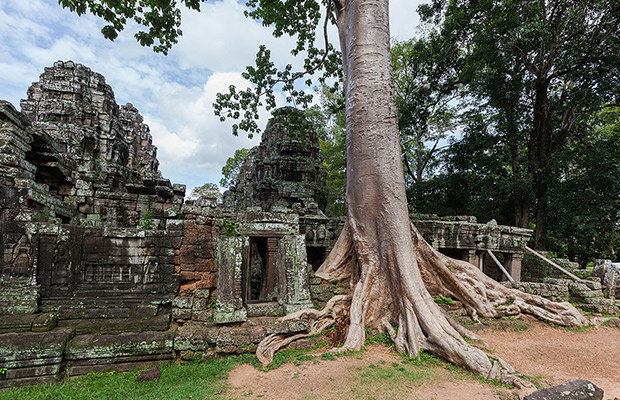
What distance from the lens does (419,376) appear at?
129 inches

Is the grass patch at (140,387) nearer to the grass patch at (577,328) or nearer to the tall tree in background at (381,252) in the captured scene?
the tall tree in background at (381,252)

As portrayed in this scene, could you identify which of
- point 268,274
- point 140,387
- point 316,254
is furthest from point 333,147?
point 140,387

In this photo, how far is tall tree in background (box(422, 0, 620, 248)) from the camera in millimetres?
9953

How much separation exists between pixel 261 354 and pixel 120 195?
6.08m

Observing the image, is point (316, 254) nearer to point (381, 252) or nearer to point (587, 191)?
point (381, 252)

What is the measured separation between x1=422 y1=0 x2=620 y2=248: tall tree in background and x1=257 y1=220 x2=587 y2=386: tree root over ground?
26.3ft

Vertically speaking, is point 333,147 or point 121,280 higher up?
point 333,147

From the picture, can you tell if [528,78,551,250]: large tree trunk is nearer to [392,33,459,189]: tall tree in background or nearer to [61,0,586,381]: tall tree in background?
[392,33,459,189]: tall tree in background

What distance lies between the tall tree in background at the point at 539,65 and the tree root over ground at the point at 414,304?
803 cm

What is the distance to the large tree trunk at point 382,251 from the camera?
14.7 feet

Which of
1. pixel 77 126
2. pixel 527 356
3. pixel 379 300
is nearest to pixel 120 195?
pixel 77 126

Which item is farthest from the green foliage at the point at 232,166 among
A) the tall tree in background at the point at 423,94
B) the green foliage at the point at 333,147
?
the tall tree in background at the point at 423,94

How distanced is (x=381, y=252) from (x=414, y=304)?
0.98 meters

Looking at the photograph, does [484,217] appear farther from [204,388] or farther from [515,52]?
[204,388]
